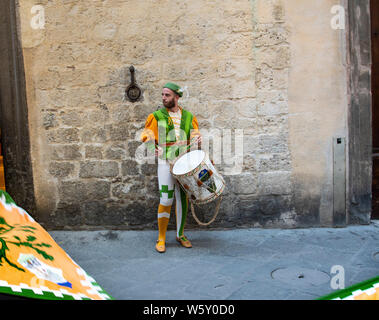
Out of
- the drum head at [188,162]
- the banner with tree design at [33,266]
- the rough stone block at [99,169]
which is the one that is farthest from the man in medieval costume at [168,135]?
the banner with tree design at [33,266]

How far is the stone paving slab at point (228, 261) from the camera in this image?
313 cm

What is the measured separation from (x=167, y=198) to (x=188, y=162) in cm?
54

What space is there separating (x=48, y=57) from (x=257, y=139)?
8.49 ft

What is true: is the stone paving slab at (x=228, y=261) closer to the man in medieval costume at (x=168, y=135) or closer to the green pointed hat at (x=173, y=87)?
the man in medieval costume at (x=168, y=135)

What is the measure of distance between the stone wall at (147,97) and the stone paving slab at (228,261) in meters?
0.30

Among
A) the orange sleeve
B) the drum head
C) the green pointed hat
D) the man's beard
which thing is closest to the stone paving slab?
the drum head

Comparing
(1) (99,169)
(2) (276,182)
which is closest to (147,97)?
(1) (99,169)

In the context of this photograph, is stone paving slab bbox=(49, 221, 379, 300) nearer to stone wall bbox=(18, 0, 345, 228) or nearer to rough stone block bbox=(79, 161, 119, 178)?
stone wall bbox=(18, 0, 345, 228)

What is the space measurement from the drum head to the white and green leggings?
26 cm

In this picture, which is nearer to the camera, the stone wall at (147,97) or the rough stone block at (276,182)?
the stone wall at (147,97)

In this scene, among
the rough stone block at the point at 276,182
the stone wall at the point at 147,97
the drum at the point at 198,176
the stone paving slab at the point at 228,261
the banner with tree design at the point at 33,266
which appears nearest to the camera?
the banner with tree design at the point at 33,266

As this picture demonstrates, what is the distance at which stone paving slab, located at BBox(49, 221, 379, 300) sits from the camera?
10.3 ft

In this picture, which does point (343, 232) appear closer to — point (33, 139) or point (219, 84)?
point (219, 84)

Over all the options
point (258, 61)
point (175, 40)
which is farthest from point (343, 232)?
point (175, 40)
